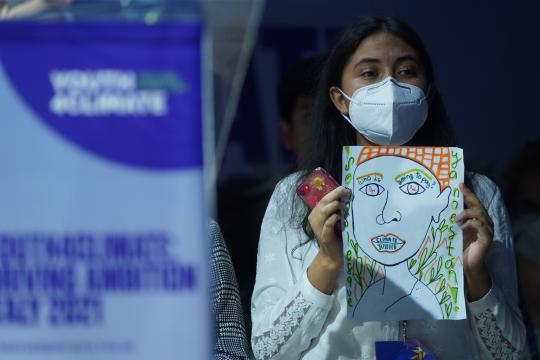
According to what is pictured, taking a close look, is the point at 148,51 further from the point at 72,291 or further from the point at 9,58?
the point at 72,291

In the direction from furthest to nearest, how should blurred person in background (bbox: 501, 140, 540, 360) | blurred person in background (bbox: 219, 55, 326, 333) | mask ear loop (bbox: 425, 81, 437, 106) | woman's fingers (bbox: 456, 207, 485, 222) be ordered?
blurred person in background (bbox: 501, 140, 540, 360)
blurred person in background (bbox: 219, 55, 326, 333)
mask ear loop (bbox: 425, 81, 437, 106)
woman's fingers (bbox: 456, 207, 485, 222)

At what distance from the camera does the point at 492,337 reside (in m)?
2.75

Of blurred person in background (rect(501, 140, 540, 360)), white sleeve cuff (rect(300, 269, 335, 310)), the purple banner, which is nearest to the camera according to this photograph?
the purple banner

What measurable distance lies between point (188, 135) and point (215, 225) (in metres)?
1.40

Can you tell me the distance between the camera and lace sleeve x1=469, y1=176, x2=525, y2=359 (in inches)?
107

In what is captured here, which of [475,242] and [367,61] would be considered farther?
[367,61]

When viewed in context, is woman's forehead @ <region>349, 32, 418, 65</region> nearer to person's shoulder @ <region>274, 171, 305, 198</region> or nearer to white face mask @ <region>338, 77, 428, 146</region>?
white face mask @ <region>338, 77, 428, 146</region>

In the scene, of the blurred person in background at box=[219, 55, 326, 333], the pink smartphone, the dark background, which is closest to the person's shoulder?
the pink smartphone

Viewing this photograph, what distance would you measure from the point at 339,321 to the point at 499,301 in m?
0.44

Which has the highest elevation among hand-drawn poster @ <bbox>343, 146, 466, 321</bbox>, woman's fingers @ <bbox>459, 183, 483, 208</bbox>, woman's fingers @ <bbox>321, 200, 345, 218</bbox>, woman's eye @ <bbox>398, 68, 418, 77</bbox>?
woman's eye @ <bbox>398, 68, 418, 77</bbox>

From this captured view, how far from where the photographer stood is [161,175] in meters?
1.58

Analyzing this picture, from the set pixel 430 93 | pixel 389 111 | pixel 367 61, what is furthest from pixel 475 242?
pixel 367 61

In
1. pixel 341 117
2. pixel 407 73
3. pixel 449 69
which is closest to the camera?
pixel 407 73

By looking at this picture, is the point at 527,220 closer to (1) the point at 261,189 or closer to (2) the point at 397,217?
(1) the point at 261,189
